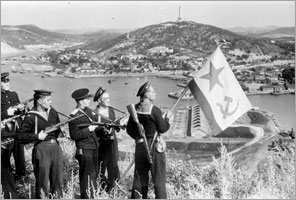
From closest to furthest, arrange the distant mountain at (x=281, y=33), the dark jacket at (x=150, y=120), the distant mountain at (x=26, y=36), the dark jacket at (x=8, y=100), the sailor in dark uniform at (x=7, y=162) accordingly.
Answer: the dark jacket at (x=150, y=120) → the sailor in dark uniform at (x=7, y=162) → the dark jacket at (x=8, y=100) → the distant mountain at (x=281, y=33) → the distant mountain at (x=26, y=36)

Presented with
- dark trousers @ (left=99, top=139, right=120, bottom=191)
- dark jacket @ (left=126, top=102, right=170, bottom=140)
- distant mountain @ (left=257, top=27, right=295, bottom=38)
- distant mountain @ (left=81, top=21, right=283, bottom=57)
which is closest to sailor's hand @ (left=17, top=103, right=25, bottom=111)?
dark trousers @ (left=99, top=139, right=120, bottom=191)

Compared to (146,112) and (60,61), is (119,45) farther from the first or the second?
(146,112)

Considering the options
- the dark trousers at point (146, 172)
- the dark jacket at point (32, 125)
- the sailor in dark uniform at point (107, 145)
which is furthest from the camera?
the sailor in dark uniform at point (107, 145)

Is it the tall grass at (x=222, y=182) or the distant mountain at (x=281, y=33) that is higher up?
the distant mountain at (x=281, y=33)

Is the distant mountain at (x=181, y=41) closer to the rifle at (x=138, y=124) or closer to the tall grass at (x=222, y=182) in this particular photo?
the tall grass at (x=222, y=182)

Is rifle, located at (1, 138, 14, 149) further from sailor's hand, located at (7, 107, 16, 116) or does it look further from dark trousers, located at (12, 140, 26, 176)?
dark trousers, located at (12, 140, 26, 176)

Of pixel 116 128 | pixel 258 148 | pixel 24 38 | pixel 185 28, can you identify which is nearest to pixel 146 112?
pixel 116 128

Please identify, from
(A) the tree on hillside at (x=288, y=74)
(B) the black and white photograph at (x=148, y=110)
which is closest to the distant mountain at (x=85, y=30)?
(B) the black and white photograph at (x=148, y=110)
